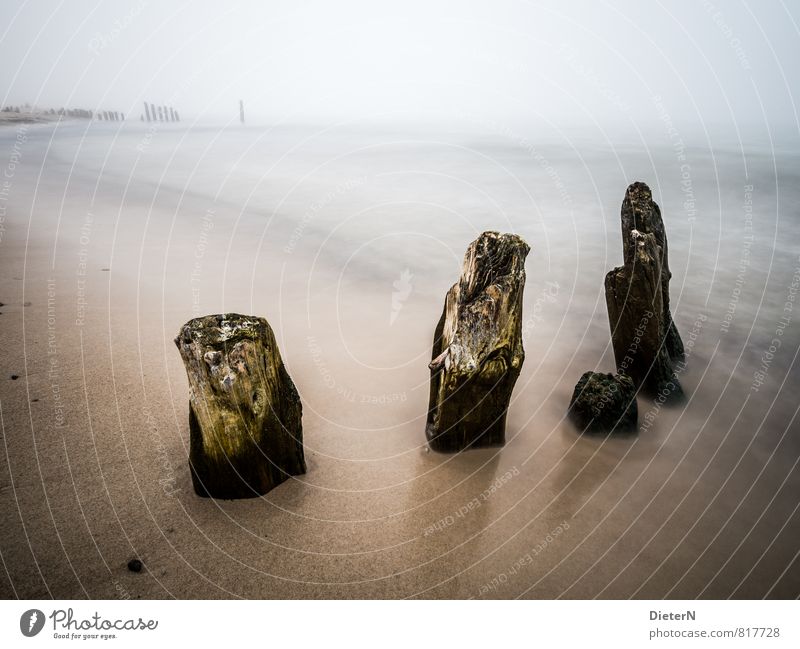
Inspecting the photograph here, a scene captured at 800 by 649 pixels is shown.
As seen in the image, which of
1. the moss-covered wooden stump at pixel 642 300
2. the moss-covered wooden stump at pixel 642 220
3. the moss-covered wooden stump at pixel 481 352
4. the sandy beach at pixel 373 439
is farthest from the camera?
the moss-covered wooden stump at pixel 642 220

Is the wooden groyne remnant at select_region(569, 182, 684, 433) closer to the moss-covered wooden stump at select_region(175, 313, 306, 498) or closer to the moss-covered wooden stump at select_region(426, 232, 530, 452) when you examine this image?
the moss-covered wooden stump at select_region(426, 232, 530, 452)

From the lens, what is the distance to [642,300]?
4.91 metres

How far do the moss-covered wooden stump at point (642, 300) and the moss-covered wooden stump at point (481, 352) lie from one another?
1.32 metres

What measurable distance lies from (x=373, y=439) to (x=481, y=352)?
1.43 m

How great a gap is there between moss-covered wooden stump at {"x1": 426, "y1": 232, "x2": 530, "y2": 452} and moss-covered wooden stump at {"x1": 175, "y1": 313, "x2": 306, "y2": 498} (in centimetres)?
128

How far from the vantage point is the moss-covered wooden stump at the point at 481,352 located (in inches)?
156

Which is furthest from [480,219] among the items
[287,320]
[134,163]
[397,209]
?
[134,163]

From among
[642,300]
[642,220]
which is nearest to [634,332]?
[642,300]

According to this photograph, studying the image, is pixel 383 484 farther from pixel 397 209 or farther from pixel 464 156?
pixel 464 156

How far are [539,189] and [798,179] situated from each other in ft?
32.5

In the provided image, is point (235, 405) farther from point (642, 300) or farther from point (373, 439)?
point (642, 300)

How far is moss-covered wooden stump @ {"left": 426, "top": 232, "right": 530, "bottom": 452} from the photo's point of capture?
13.0 feet

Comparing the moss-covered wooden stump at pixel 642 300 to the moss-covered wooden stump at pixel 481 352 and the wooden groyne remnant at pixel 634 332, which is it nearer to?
the wooden groyne remnant at pixel 634 332

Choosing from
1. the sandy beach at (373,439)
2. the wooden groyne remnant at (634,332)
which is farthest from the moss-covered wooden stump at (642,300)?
the sandy beach at (373,439)
